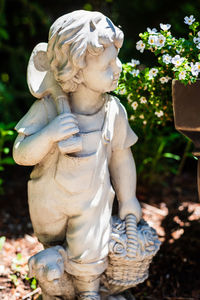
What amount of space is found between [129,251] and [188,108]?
0.87 meters

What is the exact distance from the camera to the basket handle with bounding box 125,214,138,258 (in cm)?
251

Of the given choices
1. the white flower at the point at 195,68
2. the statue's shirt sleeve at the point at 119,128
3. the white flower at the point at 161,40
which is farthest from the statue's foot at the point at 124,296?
the white flower at the point at 161,40

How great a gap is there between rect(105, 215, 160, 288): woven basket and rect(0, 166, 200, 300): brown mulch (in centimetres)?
57

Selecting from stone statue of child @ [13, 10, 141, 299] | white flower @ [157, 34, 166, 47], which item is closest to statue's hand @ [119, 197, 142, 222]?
stone statue of child @ [13, 10, 141, 299]

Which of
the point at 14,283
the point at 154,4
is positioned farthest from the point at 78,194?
the point at 154,4

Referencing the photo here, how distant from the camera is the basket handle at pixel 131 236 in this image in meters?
2.51

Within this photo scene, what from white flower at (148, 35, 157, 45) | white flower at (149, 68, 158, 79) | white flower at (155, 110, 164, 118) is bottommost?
white flower at (155, 110, 164, 118)

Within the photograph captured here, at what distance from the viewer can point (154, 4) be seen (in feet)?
19.8

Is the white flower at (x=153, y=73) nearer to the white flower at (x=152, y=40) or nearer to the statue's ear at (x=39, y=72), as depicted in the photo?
the white flower at (x=152, y=40)

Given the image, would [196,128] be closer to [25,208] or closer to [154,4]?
[25,208]

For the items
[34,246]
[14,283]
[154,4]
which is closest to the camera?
[14,283]

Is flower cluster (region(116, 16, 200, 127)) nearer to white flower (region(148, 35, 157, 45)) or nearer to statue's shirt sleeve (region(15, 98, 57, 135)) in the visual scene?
white flower (region(148, 35, 157, 45))

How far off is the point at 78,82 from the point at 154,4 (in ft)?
13.4

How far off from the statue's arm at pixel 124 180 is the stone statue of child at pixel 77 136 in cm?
9
